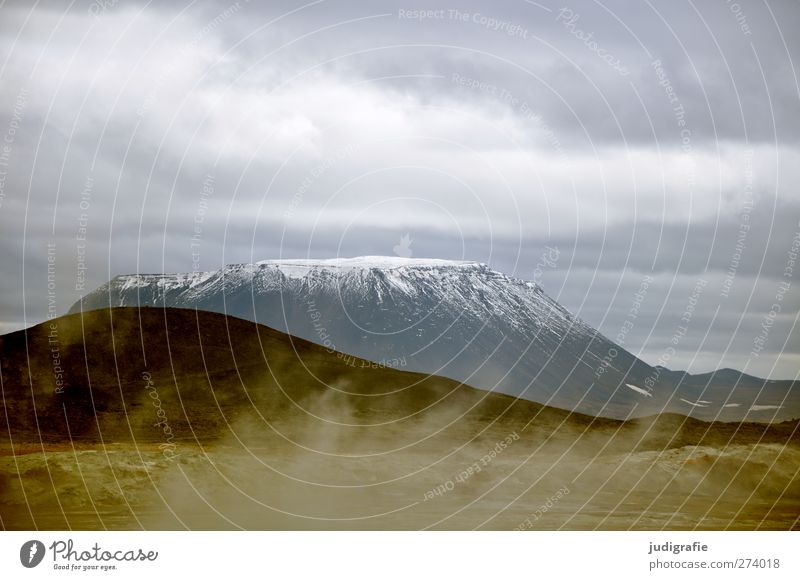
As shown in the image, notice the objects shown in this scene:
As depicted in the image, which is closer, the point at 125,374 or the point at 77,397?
the point at 77,397

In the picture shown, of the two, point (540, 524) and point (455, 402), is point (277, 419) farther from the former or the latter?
point (540, 524)

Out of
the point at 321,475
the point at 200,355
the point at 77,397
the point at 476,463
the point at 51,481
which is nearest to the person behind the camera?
the point at 51,481

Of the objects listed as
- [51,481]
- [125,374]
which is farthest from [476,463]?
[125,374]

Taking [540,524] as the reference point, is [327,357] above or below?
above

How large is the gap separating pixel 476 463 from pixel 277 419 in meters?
27.0
